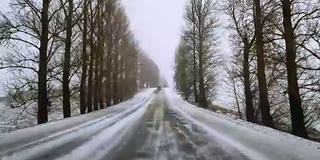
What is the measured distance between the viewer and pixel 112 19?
116ft

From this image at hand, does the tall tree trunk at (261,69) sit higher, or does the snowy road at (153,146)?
the tall tree trunk at (261,69)

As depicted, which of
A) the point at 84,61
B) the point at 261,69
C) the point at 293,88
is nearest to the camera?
the point at 293,88

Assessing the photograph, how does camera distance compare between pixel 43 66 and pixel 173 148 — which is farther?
pixel 43 66

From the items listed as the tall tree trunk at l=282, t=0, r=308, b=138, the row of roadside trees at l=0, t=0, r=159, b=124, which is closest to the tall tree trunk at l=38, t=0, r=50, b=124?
the row of roadside trees at l=0, t=0, r=159, b=124

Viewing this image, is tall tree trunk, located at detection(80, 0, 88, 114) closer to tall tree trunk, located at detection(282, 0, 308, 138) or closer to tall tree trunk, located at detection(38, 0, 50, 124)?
tall tree trunk, located at detection(38, 0, 50, 124)

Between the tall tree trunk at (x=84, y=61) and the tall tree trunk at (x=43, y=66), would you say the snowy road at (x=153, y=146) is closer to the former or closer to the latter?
the tall tree trunk at (x=43, y=66)

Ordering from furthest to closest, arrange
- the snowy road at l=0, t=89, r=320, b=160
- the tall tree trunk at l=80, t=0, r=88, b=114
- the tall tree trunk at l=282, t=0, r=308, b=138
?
the tall tree trunk at l=80, t=0, r=88, b=114, the tall tree trunk at l=282, t=0, r=308, b=138, the snowy road at l=0, t=89, r=320, b=160

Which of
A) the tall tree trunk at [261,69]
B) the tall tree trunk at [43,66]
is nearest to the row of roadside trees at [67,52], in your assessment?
the tall tree trunk at [43,66]

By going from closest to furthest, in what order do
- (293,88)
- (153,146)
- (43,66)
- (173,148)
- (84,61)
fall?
(173,148) → (153,146) → (293,88) → (43,66) → (84,61)

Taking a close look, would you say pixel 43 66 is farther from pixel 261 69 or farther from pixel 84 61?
pixel 261 69

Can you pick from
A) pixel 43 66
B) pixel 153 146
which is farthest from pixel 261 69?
pixel 153 146

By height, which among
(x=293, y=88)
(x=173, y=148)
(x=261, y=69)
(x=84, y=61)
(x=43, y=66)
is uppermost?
(x=84, y=61)

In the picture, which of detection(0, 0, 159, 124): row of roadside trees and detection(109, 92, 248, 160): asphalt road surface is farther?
detection(0, 0, 159, 124): row of roadside trees

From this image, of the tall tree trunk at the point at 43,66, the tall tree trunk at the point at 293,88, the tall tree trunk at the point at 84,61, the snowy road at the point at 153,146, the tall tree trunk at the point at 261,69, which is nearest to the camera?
the snowy road at the point at 153,146
